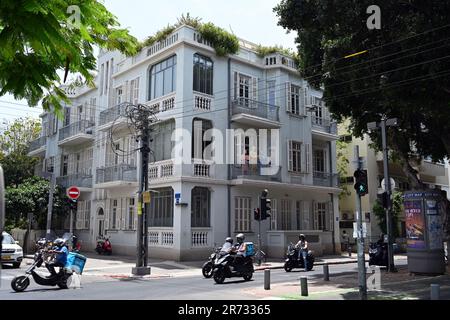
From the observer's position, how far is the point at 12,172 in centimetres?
3719

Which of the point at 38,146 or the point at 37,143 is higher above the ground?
→ the point at 37,143

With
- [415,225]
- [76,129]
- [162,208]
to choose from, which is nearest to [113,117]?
[76,129]

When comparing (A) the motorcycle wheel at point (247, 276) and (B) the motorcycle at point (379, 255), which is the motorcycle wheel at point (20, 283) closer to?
(A) the motorcycle wheel at point (247, 276)

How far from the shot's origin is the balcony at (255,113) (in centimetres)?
2603

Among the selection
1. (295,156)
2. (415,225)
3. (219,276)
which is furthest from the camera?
(295,156)

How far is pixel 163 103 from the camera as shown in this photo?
25.5m

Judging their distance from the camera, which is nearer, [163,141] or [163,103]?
[163,103]

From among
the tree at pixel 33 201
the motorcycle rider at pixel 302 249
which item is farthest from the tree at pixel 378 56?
the tree at pixel 33 201

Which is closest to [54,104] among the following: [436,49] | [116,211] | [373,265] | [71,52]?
[71,52]

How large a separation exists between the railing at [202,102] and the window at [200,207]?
14.6 ft

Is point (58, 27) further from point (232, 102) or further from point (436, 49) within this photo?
point (232, 102)

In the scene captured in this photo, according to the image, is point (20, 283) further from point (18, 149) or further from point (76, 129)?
point (18, 149)

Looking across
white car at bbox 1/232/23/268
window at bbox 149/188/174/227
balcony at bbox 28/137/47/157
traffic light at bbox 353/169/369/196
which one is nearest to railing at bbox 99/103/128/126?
window at bbox 149/188/174/227

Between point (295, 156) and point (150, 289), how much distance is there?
17.4m
